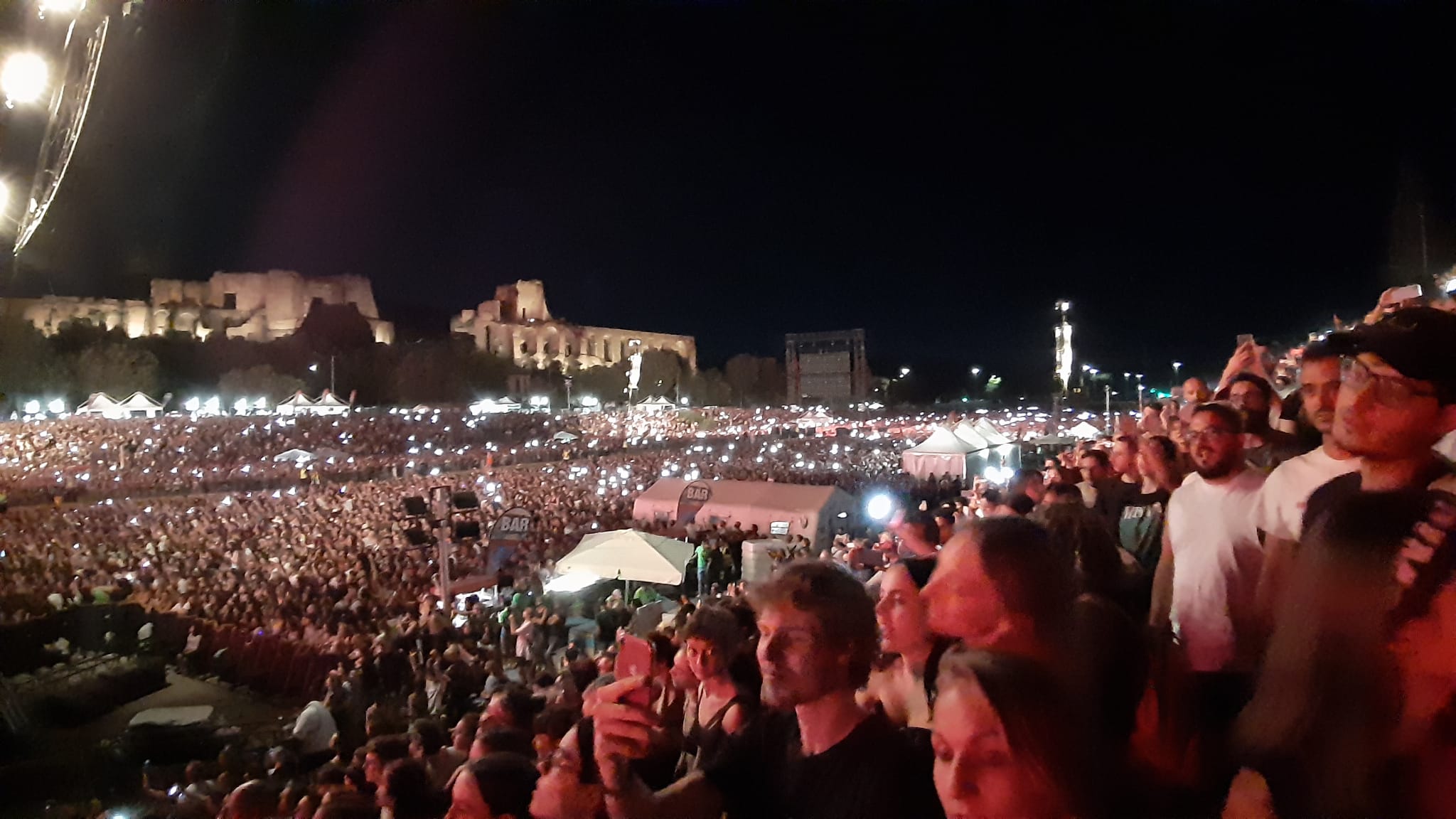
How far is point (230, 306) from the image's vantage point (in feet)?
240

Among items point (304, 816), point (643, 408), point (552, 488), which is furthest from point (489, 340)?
point (304, 816)

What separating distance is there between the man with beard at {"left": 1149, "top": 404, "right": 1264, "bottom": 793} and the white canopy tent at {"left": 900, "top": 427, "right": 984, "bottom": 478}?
14.8m

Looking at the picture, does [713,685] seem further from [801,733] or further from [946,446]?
[946,446]

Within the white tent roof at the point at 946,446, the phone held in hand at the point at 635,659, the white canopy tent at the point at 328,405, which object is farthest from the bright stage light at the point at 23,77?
the white canopy tent at the point at 328,405

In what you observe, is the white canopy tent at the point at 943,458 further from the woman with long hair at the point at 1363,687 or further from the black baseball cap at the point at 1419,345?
the woman with long hair at the point at 1363,687

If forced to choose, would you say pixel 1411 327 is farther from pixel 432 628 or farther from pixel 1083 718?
pixel 432 628

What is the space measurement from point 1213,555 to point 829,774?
1.50m

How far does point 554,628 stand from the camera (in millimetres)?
7246

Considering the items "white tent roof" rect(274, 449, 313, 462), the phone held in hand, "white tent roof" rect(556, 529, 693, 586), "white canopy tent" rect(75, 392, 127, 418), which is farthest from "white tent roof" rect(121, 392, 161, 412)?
the phone held in hand

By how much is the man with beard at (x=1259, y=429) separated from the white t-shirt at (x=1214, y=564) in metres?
0.96

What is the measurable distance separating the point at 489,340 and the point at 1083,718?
87.5 m

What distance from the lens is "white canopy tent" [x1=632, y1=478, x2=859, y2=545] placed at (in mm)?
12445

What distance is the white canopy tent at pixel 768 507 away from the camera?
12.4 m

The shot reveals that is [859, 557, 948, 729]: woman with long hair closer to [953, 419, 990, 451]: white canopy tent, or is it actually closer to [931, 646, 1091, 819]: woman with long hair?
[931, 646, 1091, 819]: woman with long hair
